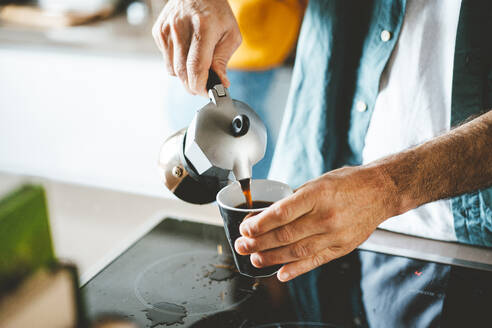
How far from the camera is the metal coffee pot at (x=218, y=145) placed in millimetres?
728

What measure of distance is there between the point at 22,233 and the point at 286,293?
0.56 metres

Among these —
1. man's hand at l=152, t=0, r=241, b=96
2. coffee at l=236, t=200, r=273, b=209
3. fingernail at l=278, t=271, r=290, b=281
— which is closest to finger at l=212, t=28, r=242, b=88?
man's hand at l=152, t=0, r=241, b=96

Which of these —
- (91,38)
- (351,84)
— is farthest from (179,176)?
(91,38)

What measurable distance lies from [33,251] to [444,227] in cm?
86

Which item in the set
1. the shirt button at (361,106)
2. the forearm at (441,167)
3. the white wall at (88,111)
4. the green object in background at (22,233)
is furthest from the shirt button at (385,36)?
the white wall at (88,111)

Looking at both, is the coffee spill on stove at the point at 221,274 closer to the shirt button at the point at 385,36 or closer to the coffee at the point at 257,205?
the coffee at the point at 257,205

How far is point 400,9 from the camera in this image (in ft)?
3.39

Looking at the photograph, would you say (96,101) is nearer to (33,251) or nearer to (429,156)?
(429,156)

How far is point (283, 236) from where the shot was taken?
0.70 m

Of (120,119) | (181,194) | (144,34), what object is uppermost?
(181,194)

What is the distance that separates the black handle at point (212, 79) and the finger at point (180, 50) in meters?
0.06

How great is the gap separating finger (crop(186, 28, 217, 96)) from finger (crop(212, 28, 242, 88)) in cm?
2

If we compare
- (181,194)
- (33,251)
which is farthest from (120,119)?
(33,251)

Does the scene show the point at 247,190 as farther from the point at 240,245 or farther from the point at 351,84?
the point at 351,84
